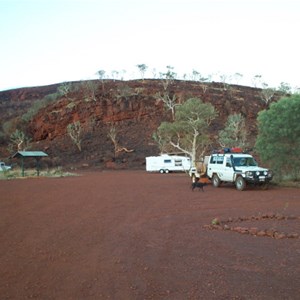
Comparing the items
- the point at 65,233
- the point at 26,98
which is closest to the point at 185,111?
the point at 65,233

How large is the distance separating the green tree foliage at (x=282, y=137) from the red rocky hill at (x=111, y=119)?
30520 mm

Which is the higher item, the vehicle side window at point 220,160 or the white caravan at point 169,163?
the vehicle side window at point 220,160

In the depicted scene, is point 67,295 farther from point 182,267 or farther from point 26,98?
point 26,98

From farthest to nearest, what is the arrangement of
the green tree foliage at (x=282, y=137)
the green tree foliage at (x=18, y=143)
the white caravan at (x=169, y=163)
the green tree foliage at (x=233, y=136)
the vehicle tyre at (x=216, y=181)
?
the green tree foliage at (x=18, y=143)
the green tree foliage at (x=233, y=136)
the white caravan at (x=169, y=163)
the vehicle tyre at (x=216, y=181)
the green tree foliage at (x=282, y=137)

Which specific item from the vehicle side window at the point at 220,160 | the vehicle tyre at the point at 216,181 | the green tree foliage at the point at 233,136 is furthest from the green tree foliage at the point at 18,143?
the vehicle side window at the point at 220,160

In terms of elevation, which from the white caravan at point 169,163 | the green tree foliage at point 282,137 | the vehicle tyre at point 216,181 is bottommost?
the white caravan at point 169,163

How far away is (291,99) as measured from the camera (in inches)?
821

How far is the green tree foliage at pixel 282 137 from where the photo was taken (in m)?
20.5

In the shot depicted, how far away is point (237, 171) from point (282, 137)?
3.53m

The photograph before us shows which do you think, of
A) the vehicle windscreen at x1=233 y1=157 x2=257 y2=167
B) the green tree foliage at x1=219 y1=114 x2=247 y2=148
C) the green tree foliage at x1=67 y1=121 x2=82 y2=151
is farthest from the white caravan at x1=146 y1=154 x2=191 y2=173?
the vehicle windscreen at x1=233 y1=157 x2=257 y2=167

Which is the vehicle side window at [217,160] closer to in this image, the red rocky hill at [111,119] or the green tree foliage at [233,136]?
the green tree foliage at [233,136]

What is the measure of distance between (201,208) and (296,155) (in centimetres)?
992

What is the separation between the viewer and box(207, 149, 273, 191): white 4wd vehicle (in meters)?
19.1

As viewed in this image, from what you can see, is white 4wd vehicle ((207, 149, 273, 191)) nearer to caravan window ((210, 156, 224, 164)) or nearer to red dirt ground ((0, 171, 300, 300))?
caravan window ((210, 156, 224, 164))
